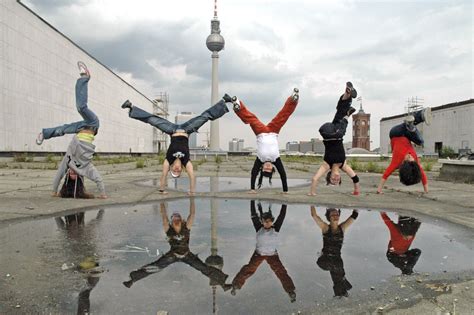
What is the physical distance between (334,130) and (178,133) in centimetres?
329

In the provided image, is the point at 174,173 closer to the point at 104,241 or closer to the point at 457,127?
the point at 104,241

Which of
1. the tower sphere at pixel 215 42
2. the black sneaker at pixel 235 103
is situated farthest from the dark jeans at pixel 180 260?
the tower sphere at pixel 215 42

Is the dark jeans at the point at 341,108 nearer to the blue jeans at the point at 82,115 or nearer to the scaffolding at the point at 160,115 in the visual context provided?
the blue jeans at the point at 82,115

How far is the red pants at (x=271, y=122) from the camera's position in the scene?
819 centimetres

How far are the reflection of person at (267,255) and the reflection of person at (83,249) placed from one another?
99 centimetres

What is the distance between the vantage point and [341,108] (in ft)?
25.1

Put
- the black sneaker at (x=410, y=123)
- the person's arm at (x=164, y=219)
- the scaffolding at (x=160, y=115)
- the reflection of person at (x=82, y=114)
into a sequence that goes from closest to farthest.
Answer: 1. the person's arm at (x=164, y=219)
2. the reflection of person at (x=82, y=114)
3. the black sneaker at (x=410, y=123)
4. the scaffolding at (x=160, y=115)

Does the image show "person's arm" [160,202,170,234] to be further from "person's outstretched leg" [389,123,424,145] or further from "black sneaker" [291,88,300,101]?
"person's outstretched leg" [389,123,424,145]

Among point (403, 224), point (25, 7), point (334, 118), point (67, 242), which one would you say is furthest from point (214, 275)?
point (25, 7)

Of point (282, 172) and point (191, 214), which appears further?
point (282, 172)

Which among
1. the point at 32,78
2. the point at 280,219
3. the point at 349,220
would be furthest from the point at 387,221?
the point at 32,78

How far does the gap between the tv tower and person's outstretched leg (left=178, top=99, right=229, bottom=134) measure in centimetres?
7672

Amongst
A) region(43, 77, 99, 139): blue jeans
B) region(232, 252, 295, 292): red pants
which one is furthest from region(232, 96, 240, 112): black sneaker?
region(232, 252, 295, 292): red pants

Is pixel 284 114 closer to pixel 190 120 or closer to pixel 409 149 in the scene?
pixel 190 120
